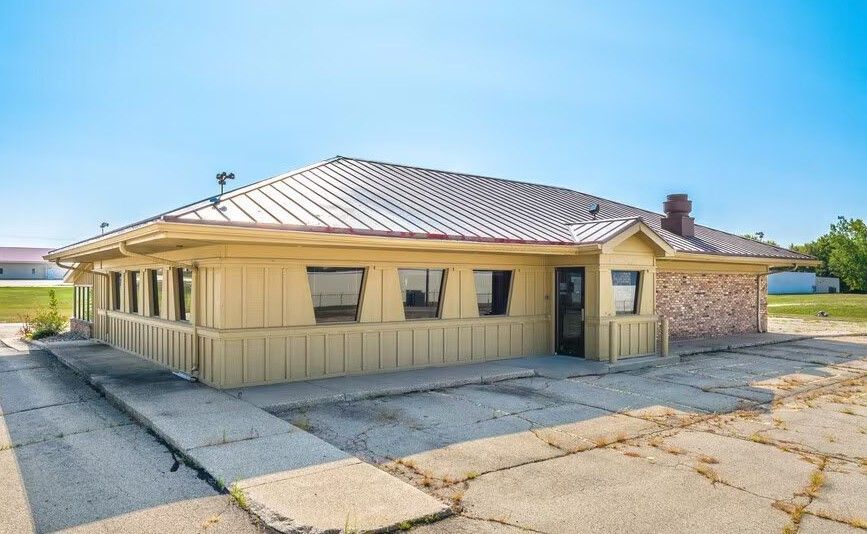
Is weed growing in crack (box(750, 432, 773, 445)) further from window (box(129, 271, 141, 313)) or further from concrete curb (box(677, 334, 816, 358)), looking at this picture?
window (box(129, 271, 141, 313))

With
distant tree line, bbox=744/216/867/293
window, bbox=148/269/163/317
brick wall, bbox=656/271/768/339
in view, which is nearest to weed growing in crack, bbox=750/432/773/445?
brick wall, bbox=656/271/768/339

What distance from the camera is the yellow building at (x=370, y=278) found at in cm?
898

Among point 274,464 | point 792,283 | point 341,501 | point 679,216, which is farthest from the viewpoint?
point 792,283

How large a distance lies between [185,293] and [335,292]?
9.29ft

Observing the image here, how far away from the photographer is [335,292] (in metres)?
10.0

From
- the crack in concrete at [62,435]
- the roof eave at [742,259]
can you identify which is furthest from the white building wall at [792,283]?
the crack in concrete at [62,435]

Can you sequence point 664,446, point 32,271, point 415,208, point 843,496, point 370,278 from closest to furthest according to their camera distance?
point 843,496
point 664,446
point 370,278
point 415,208
point 32,271

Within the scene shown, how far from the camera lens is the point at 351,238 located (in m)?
8.77

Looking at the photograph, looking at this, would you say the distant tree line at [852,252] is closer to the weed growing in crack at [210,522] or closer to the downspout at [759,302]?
the downspout at [759,302]

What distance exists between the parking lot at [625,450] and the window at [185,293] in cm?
366

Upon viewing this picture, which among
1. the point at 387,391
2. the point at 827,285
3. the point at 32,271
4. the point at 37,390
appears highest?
the point at 32,271

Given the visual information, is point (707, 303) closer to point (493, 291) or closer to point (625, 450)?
point (493, 291)

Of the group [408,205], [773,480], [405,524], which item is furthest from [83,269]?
[773,480]

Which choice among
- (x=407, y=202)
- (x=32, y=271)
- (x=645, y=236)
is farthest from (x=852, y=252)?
(x=32, y=271)
